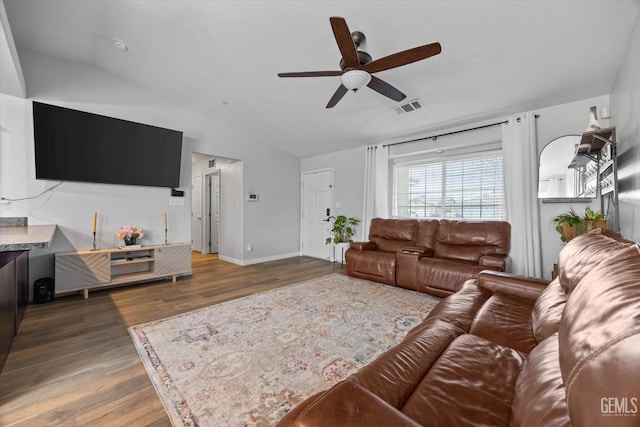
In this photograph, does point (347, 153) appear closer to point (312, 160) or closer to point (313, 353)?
point (312, 160)

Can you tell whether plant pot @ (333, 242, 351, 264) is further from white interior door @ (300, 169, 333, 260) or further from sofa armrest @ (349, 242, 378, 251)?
sofa armrest @ (349, 242, 378, 251)

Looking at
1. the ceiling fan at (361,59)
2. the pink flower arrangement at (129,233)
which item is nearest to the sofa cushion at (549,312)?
the ceiling fan at (361,59)

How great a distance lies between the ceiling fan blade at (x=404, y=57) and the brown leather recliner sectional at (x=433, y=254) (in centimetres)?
236

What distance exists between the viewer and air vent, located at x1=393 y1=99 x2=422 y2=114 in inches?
139

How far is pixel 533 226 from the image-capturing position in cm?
334

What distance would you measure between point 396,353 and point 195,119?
15.7 feet

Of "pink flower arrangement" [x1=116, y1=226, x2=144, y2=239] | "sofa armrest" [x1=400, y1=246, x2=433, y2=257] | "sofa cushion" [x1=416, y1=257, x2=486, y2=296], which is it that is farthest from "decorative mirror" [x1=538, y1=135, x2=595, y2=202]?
"pink flower arrangement" [x1=116, y1=226, x2=144, y2=239]

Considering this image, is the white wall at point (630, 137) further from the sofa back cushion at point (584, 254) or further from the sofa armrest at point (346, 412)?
the sofa armrest at point (346, 412)

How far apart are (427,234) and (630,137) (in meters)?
2.30

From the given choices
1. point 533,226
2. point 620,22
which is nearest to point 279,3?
point 620,22

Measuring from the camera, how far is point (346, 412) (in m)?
0.66

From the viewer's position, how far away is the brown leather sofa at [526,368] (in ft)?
1.66

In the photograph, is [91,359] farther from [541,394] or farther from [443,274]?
→ [443,274]

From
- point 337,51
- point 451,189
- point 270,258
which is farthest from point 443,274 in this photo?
point 270,258
